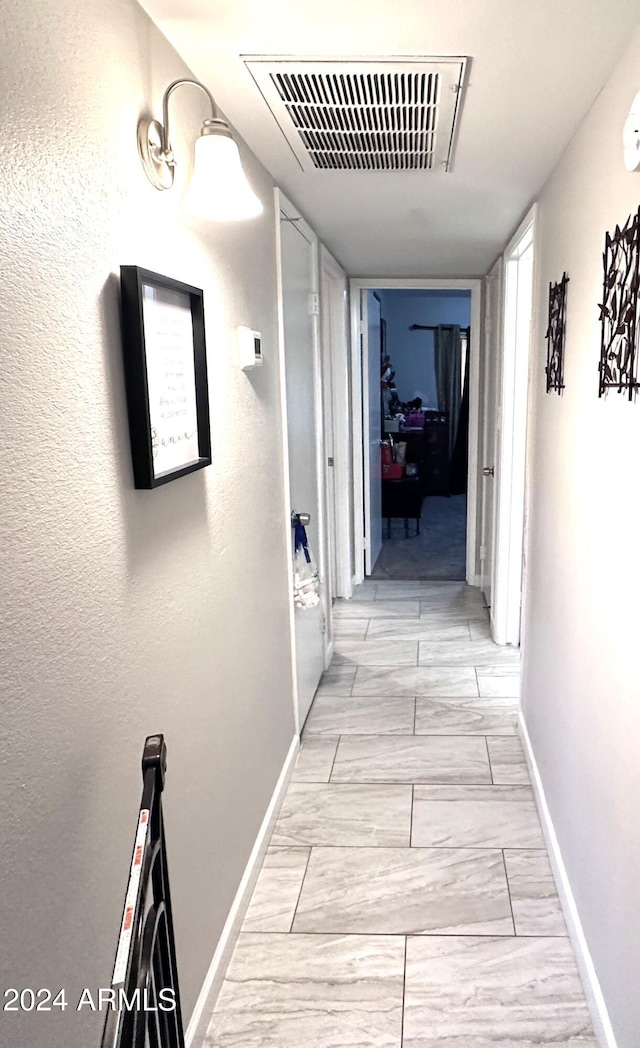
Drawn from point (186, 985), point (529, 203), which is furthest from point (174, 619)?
point (529, 203)

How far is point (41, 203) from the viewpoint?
94cm

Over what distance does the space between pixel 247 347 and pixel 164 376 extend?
686mm

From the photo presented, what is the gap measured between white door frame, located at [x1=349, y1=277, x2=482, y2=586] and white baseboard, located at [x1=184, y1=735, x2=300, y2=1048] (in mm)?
2588

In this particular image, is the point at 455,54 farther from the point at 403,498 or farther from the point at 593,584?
the point at 403,498

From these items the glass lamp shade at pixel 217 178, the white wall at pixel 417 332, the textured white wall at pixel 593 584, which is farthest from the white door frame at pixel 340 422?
the white wall at pixel 417 332

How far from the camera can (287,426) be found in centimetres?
262

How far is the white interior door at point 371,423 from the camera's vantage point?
4949 millimetres

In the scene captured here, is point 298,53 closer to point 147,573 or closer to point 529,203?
point 147,573

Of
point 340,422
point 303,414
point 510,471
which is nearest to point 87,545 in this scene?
point 303,414

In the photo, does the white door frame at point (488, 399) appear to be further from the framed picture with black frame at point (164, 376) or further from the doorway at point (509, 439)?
the framed picture with black frame at point (164, 376)

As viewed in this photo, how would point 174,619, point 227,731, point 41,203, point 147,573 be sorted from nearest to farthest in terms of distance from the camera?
point 41,203
point 147,573
point 174,619
point 227,731

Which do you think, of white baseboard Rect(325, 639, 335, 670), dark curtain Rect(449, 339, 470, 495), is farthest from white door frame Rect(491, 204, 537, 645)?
dark curtain Rect(449, 339, 470, 495)

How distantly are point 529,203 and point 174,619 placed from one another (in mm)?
2203

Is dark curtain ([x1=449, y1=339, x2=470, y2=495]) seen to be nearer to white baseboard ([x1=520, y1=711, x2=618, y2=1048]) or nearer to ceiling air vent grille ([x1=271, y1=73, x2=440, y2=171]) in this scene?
white baseboard ([x1=520, y1=711, x2=618, y2=1048])
